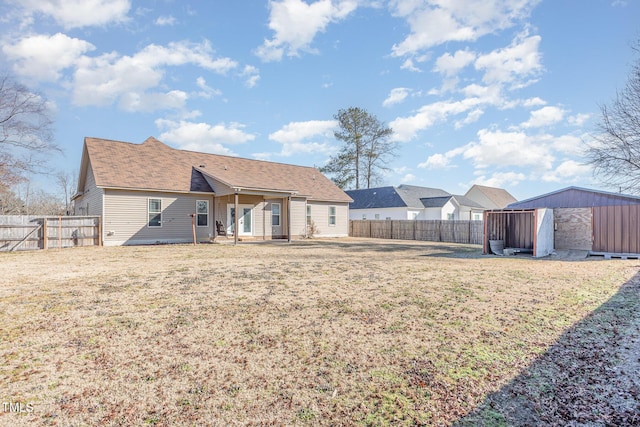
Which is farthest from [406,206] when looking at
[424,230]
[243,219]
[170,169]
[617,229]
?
[170,169]

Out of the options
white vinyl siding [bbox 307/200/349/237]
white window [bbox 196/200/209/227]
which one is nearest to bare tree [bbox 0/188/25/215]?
white window [bbox 196/200/209/227]

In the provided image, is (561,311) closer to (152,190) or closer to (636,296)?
(636,296)

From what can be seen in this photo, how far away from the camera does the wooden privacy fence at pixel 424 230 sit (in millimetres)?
21594

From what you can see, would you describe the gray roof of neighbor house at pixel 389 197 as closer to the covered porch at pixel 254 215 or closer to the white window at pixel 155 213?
the covered porch at pixel 254 215

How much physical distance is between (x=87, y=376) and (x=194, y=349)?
0.96m

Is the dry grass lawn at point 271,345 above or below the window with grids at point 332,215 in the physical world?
below

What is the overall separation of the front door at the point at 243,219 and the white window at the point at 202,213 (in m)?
1.16

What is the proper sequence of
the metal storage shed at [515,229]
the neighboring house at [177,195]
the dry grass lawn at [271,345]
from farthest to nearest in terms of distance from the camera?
the neighboring house at [177,195] < the metal storage shed at [515,229] < the dry grass lawn at [271,345]

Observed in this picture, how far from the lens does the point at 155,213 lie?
55.3 ft

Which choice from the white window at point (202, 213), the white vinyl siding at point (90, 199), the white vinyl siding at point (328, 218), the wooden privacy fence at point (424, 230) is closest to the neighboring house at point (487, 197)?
the wooden privacy fence at point (424, 230)

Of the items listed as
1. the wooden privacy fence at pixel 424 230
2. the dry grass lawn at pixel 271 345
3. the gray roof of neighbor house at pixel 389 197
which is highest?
the gray roof of neighbor house at pixel 389 197

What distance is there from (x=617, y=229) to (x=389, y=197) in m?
19.3

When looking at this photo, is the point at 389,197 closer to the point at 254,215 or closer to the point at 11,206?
the point at 254,215

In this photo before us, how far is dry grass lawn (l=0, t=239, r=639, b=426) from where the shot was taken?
263 centimetres
